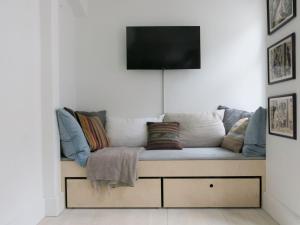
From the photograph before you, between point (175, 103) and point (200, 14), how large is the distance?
1.12 m

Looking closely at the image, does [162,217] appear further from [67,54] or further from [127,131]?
[67,54]

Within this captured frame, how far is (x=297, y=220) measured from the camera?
2428 mm

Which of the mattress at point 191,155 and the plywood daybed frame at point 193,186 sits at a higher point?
the mattress at point 191,155

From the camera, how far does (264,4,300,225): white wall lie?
7.88ft

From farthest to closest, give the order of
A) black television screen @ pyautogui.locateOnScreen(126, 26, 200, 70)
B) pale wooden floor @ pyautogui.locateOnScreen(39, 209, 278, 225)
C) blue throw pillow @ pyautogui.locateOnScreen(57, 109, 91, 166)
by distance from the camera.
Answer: black television screen @ pyautogui.locateOnScreen(126, 26, 200, 70) < blue throw pillow @ pyautogui.locateOnScreen(57, 109, 91, 166) < pale wooden floor @ pyautogui.locateOnScreen(39, 209, 278, 225)

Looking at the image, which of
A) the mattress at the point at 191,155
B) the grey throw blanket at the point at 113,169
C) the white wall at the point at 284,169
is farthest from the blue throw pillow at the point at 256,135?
the grey throw blanket at the point at 113,169

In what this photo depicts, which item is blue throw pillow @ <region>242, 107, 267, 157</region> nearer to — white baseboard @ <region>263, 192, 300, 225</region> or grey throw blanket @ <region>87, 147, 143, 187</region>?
white baseboard @ <region>263, 192, 300, 225</region>

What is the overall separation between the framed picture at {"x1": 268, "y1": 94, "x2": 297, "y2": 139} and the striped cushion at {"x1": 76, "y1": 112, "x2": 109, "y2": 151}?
64.3 inches

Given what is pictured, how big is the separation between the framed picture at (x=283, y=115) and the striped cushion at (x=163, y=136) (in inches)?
42.0

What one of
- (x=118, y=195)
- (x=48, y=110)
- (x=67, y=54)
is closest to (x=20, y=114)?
(x=48, y=110)

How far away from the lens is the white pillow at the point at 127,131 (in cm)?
383

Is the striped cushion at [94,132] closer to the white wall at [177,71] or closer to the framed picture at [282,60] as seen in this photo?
the white wall at [177,71]

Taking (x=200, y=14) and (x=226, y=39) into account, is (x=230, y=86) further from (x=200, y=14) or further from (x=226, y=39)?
(x=200, y=14)

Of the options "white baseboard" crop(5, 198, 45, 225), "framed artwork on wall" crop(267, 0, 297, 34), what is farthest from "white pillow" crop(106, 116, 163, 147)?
"framed artwork on wall" crop(267, 0, 297, 34)
